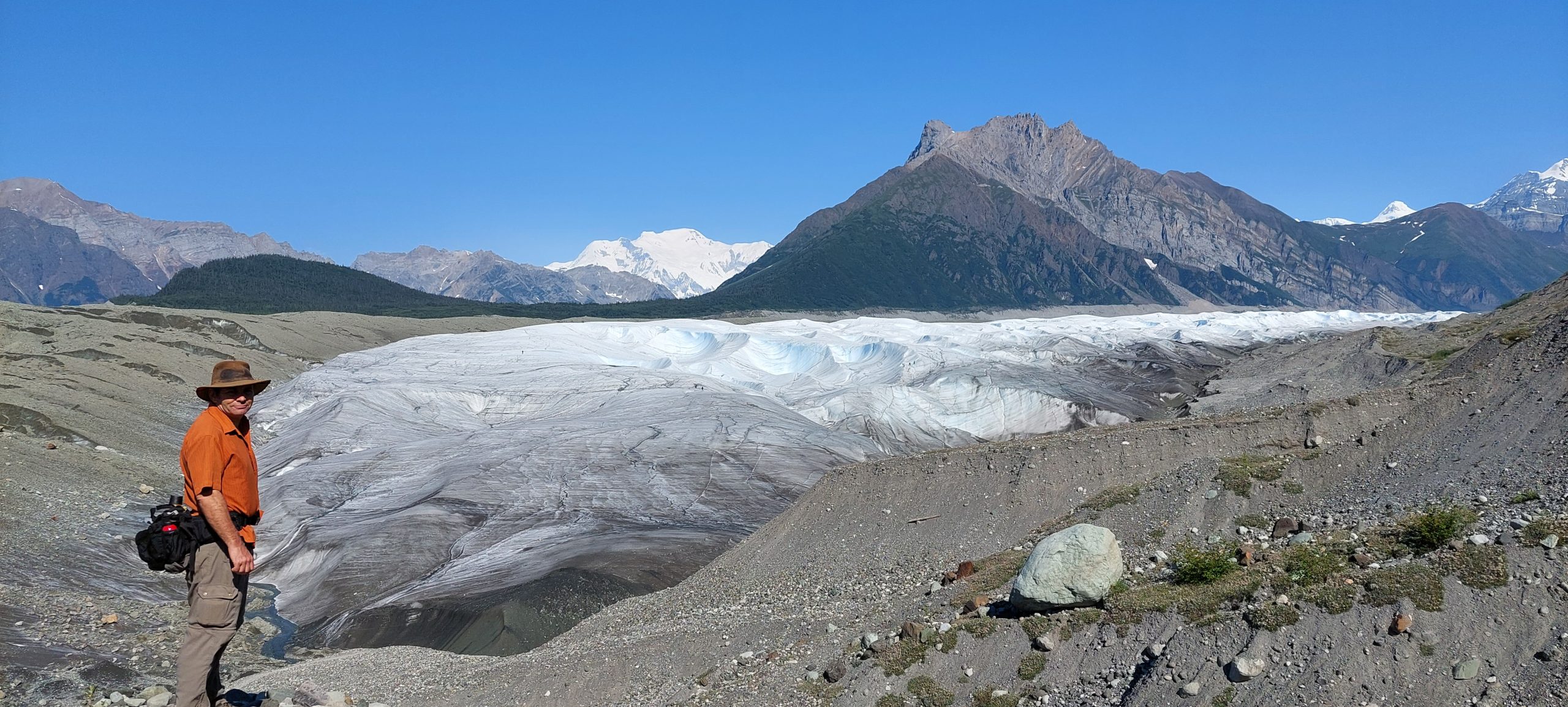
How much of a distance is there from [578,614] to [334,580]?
27.1ft

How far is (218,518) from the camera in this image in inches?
315

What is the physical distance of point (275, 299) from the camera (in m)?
184

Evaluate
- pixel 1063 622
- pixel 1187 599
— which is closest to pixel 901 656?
pixel 1063 622

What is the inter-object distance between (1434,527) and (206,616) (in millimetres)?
10950

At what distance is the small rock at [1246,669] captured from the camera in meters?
8.20

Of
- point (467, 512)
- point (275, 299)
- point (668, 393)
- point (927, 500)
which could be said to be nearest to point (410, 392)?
point (668, 393)

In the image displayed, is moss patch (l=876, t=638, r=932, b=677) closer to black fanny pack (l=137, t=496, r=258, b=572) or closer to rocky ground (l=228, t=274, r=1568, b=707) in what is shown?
rocky ground (l=228, t=274, r=1568, b=707)

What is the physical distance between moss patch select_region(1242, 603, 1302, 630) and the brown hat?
872 cm

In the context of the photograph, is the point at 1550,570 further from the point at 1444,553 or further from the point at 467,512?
the point at 467,512

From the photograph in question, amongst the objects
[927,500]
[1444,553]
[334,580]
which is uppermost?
[1444,553]

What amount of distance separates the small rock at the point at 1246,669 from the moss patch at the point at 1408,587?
1.10 meters

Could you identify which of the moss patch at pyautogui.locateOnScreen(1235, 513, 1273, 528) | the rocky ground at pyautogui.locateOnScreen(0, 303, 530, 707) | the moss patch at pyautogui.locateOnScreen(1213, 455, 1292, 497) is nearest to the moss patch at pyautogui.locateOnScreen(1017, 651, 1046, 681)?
the moss patch at pyautogui.locateOnScreen(1235, 513, 1273, 528)

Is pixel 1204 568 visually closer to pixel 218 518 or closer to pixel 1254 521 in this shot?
pixel 1254 521

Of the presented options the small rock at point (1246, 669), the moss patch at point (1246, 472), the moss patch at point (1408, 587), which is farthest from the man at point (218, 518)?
the moss patch at point (1246, 472)
